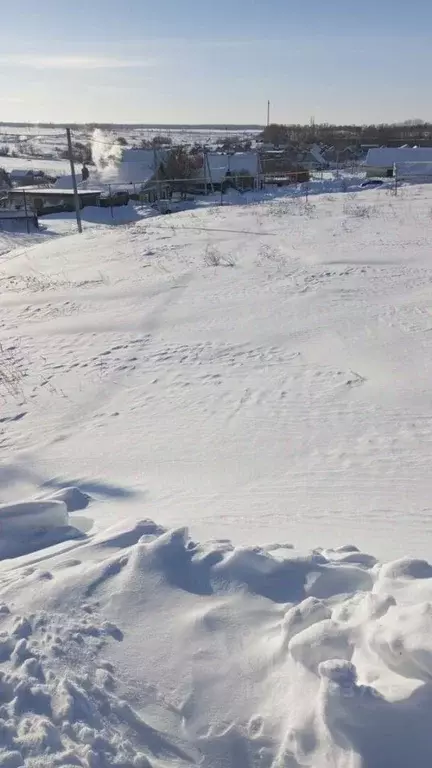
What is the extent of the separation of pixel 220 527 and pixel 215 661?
2000 mm

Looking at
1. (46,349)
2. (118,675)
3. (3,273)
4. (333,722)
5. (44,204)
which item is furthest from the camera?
(44,204)

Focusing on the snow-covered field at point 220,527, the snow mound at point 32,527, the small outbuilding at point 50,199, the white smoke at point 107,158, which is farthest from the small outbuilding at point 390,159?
the snow mound at point 32,527

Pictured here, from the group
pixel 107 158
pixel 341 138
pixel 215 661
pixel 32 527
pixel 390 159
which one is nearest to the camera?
pixel 215 661

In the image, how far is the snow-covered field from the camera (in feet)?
8.86

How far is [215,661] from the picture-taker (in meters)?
3.11

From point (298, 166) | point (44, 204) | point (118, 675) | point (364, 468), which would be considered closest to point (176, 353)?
point (364, 468)

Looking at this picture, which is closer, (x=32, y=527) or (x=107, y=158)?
(x=32, y=527)

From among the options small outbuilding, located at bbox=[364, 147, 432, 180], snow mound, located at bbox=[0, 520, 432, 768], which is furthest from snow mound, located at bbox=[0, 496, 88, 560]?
small outbuilding, located at bbox=[364, 147, 432, 180]

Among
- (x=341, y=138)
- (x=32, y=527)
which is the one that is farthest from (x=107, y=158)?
(x=32, y=527)

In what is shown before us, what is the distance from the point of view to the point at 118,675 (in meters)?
3.03

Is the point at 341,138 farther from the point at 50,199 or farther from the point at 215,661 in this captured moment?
the point at 215,661

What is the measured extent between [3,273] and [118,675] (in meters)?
19.3

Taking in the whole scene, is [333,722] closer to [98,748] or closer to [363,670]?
[363,670]

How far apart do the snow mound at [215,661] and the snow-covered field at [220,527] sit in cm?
1
